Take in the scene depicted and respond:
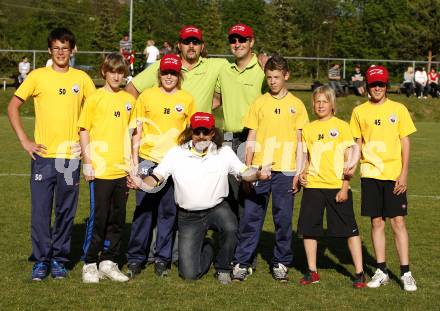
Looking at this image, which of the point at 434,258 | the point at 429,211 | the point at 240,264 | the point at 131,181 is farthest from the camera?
the point at 429,211

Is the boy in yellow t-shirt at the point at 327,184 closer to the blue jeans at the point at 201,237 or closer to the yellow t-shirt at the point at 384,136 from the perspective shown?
the yellow t-shirt at the point at 384,136

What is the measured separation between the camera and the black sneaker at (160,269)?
7.63 m

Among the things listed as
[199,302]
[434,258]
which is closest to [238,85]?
[199,302]

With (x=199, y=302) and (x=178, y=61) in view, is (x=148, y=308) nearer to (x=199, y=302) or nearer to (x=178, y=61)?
(x=199, y=302)

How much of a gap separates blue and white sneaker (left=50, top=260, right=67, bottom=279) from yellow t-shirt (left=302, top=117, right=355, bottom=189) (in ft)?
8.36

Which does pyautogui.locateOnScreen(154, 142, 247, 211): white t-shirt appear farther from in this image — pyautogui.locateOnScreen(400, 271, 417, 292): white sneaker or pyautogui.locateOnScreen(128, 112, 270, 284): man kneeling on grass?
pyautogui.locateOnScreen(400, 271, 417, 292): white sneaker

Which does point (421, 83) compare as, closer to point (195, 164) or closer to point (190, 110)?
point (190, 110)

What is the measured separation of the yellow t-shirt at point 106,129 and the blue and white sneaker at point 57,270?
97cm

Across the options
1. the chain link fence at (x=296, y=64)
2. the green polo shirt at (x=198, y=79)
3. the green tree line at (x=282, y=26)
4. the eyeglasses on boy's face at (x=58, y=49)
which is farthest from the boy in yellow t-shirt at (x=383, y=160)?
the green tree line at (x=282, y=26)

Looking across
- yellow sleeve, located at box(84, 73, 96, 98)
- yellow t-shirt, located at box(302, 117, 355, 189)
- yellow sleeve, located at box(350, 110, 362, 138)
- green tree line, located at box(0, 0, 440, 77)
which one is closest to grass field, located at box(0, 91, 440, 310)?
yellow t-shirt, located at box(302, 117, 355, 189)

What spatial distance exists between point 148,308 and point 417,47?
57.4m

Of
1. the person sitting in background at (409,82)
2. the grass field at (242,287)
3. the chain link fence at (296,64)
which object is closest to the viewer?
Answer: the grass field at (242,287)

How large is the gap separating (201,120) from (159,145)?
622 mm

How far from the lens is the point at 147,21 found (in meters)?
89.2
